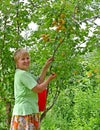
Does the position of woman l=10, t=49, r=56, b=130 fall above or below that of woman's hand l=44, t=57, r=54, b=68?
below

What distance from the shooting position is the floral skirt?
109 inches

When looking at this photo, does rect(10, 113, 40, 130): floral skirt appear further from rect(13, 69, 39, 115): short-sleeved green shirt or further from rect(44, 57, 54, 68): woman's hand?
rect(44, 57, 54, 68): woman's hand

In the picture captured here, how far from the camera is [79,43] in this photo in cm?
314

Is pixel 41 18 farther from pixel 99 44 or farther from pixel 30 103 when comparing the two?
pixel 30 103

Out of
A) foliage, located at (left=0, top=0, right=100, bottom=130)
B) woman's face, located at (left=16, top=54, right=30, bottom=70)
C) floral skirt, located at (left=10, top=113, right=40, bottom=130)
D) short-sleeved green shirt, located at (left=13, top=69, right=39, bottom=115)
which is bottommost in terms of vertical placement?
floral skirt, located at (left=10, top=113, right=40, bottom=130)

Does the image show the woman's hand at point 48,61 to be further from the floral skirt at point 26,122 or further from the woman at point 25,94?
the floral skirt at point 26,122

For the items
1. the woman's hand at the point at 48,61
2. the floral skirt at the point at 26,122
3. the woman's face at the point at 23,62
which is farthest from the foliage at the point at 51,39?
the floral skirt at the point at 26,122

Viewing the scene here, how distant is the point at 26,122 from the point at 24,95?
0.64 ft

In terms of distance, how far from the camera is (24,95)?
9.00 feet

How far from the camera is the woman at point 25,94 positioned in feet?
8.86

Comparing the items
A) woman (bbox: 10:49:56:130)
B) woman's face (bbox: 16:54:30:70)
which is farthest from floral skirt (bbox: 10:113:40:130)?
woman's face (bbox: 16:54:30:70)

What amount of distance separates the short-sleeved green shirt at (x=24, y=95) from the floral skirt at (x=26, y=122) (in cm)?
4

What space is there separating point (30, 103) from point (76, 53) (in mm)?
644

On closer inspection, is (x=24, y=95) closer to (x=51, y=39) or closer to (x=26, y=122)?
(x=26, y=122)
